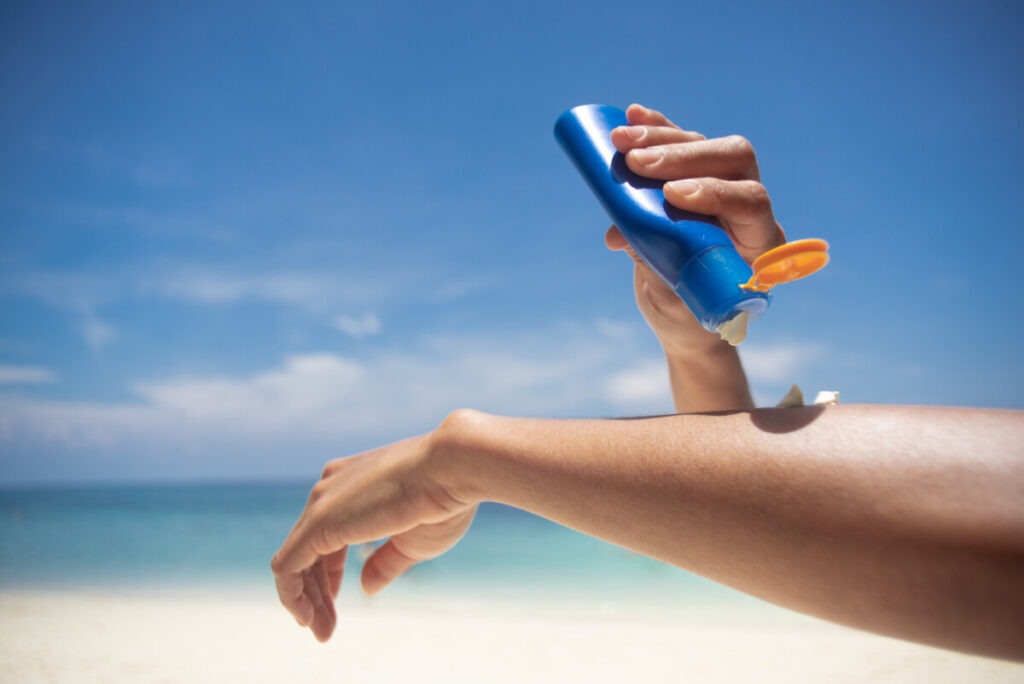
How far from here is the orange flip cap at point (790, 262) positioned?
0.71 meters

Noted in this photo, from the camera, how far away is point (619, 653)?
6164mm

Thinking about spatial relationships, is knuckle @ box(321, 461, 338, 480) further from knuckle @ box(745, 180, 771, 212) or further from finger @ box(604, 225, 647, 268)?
knuckle @ box(745, 180, 771, 212)

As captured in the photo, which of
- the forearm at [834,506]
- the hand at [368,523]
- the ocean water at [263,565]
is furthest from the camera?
the ocean water at [263,565]

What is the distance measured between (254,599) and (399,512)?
11474 millimetres

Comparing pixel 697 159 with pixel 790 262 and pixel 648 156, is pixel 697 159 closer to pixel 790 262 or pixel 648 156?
pixel 648 156

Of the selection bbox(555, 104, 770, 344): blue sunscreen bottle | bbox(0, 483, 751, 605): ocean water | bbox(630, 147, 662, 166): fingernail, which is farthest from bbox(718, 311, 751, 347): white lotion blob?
bbox(0, 483, 751, 605): ocean water

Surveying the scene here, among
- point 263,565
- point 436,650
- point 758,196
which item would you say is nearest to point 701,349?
point 758,196

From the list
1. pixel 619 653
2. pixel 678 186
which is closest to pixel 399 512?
pixel 678 186

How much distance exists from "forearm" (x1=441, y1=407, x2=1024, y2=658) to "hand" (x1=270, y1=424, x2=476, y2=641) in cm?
23

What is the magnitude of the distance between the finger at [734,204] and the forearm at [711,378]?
428 millimetres

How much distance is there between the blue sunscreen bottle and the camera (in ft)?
2.60

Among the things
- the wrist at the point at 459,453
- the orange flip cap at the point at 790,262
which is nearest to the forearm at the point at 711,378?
the orange flip cap at the point at 790,262

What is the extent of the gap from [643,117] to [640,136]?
13 cm

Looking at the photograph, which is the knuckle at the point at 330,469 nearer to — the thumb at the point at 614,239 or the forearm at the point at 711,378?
the thumb at the point at 614,239
